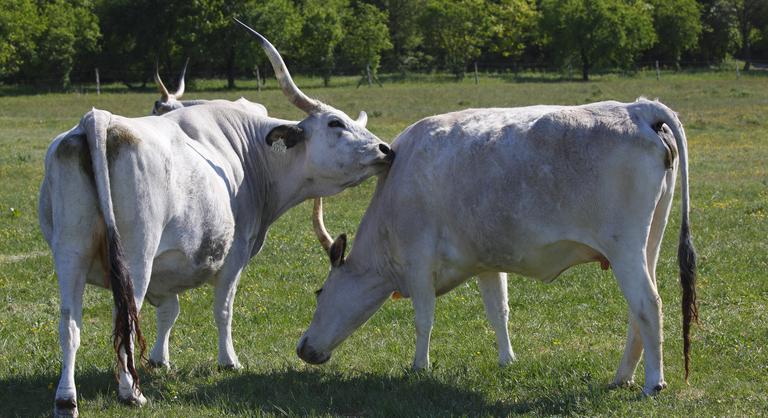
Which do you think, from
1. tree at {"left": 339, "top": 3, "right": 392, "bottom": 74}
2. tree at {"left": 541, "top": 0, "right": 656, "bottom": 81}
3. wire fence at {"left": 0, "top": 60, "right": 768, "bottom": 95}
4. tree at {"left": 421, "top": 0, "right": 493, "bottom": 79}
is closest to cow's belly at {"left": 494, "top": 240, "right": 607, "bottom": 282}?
wire fence at {"left": 0, "top": 60, "right": 768, "bottom": 95}

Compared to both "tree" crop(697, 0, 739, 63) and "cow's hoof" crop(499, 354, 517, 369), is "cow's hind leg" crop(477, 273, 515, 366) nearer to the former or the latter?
A: "cow's hoof" crop(499, 354, 517, 369)

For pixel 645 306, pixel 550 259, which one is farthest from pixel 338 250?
pixel 645 306

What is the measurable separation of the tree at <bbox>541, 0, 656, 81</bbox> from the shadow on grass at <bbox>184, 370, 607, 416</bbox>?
201ft

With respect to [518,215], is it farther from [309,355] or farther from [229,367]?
[229,367]

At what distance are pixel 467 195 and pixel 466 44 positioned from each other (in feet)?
221

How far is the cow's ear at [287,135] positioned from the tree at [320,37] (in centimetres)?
5643

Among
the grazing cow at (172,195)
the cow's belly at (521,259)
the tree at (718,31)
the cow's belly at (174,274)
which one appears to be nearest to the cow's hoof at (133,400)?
the grazing cow at (172,195)

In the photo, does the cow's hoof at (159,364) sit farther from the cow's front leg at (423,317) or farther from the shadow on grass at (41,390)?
the cow's front leg at (423,317)

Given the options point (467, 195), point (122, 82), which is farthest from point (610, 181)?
point (122, 82)

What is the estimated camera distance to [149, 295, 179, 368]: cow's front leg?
837 cm

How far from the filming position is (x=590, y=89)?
49281mm

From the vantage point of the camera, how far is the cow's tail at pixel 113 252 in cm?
639

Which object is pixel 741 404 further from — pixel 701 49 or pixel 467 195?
pixel 701 49

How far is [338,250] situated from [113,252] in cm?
235
